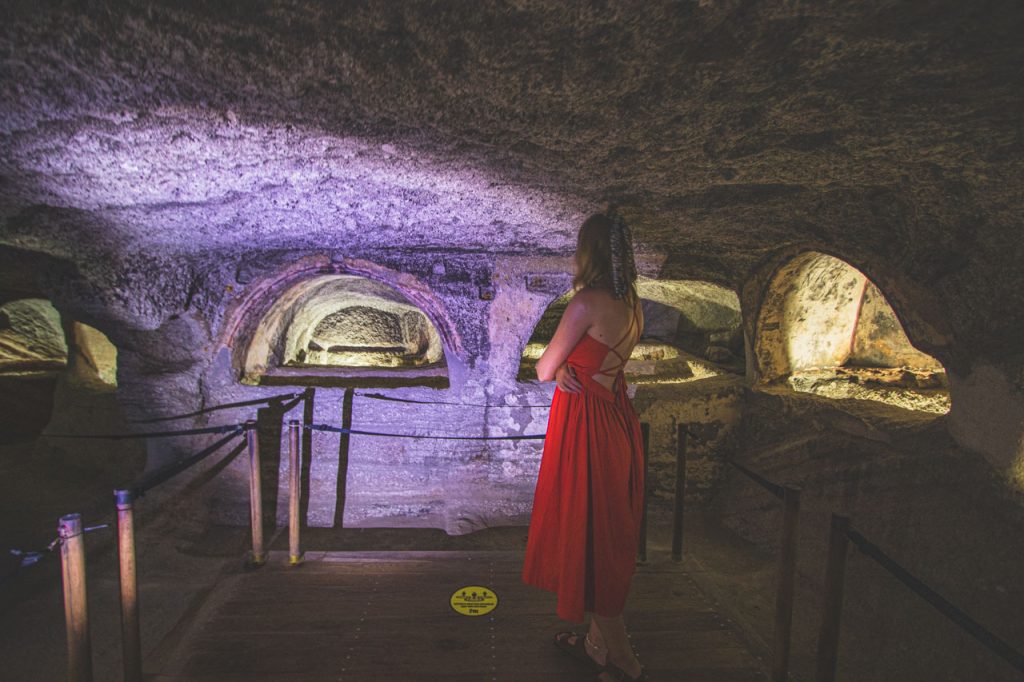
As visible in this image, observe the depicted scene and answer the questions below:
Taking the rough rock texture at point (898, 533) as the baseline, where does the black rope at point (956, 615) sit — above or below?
above

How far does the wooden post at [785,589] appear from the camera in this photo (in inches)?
90.5

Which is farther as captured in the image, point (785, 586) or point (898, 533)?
point (898, 533)

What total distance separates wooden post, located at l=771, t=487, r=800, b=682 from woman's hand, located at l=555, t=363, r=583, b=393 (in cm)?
107

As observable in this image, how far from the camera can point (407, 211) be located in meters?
3.94

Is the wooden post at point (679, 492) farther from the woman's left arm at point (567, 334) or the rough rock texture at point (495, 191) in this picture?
the woman's left arm at point (567, 334)

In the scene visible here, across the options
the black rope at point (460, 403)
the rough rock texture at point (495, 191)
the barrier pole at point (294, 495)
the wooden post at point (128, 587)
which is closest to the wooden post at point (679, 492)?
the rough rock texture at point (495, 191)

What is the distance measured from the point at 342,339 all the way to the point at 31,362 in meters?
5.20

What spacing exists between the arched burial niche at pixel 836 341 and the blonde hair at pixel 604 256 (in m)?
3.18

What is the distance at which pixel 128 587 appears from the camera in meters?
2.16

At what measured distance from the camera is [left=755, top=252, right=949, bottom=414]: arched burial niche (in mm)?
4883

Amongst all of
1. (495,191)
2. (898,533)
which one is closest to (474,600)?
(495,191)

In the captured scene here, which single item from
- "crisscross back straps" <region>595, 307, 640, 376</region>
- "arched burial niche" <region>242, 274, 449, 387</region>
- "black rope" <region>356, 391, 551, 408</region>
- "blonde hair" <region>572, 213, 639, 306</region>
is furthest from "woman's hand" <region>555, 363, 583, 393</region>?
"arched burial niche" <region>242, 274, 449, 387</region>

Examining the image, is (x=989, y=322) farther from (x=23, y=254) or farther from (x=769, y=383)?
(x=23, y=254)

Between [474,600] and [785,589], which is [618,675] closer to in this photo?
[785,589]
